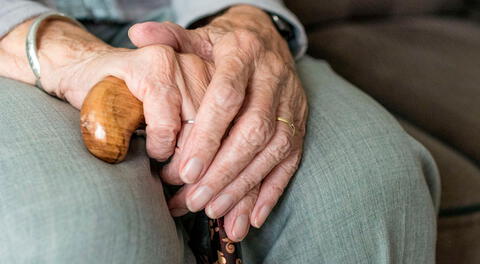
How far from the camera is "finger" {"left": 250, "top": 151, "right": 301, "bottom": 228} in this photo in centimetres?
55

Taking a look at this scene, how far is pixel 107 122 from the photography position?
46 cm

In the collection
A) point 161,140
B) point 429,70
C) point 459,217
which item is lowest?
Answer: point 459,217

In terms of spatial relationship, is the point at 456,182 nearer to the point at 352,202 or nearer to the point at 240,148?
the point at 352,202

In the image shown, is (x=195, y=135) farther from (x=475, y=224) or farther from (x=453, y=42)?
(x=453, y=42)

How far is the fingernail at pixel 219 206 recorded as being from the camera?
0.51 m

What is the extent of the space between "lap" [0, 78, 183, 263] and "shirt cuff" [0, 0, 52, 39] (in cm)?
19

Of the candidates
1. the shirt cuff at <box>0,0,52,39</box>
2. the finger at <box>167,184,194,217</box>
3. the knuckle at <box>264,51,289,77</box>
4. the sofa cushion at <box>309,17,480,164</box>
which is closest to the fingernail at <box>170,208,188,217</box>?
the finger at <box>167,184,194,217</box>

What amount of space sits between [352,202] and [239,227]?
0.44ft

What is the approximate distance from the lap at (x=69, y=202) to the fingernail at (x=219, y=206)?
0.05 meters

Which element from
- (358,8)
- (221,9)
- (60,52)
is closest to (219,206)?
(60,52)

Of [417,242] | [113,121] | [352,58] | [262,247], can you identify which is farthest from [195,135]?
[352,58]

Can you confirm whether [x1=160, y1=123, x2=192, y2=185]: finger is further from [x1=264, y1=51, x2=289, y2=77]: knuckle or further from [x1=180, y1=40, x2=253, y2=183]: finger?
[x1=264, y1=51, x2=289, y2=77]: knuckle

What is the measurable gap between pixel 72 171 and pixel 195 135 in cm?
13

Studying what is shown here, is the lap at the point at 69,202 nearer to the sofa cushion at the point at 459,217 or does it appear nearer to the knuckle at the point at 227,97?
the knuckle at the point at 227,97
